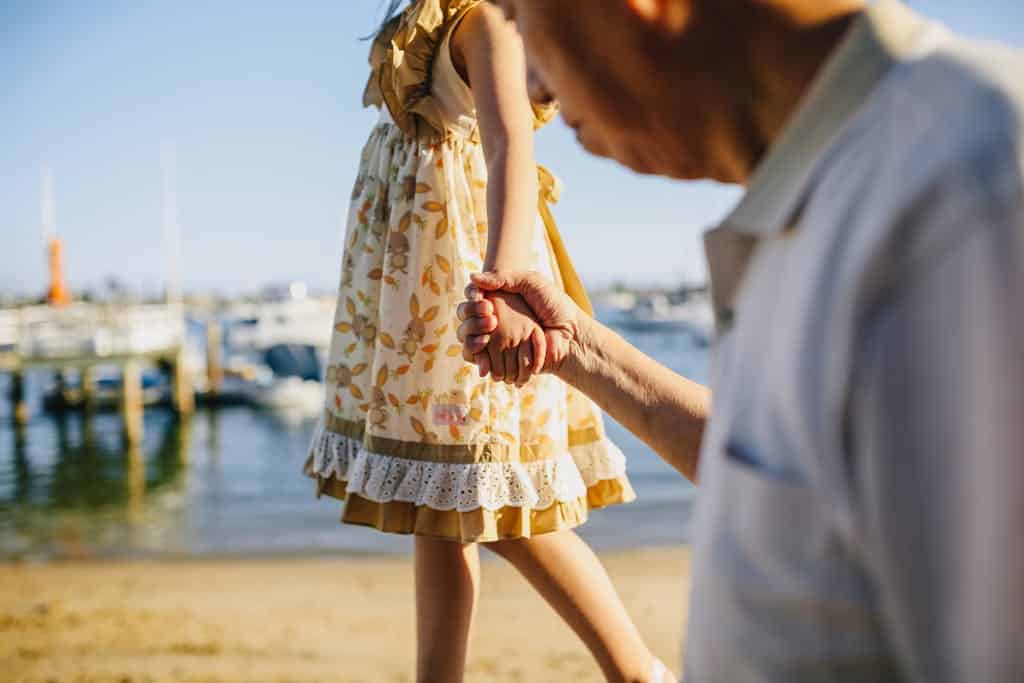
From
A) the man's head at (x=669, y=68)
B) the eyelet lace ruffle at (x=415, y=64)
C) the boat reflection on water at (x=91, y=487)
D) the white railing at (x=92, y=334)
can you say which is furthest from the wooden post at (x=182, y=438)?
the man's head at (x=669, y=68)

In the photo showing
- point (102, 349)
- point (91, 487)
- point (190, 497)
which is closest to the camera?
point (190, 497)

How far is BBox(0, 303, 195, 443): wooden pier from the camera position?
62.3ft

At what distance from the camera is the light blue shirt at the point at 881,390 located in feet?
1.44

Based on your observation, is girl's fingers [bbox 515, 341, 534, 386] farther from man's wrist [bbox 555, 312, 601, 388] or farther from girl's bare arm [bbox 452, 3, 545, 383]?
girl's bare arm [bbox 452, 3, 545, 383]

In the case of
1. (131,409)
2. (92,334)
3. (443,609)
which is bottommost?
(131,409)

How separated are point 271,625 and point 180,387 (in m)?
18.2

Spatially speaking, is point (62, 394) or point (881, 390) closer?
point (881, 390)

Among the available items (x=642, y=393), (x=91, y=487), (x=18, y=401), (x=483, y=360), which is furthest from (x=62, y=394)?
(x=642, y=393)

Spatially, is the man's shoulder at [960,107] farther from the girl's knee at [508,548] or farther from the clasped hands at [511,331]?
the girl's knee at [508,548]

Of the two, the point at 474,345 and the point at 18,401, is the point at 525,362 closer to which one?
the point at 474,345

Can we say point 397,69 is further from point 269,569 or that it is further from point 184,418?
point 184,418

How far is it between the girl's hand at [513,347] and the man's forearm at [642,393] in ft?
0.18

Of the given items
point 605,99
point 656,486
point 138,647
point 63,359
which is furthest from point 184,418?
point 605,99

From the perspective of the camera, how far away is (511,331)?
1.49m
